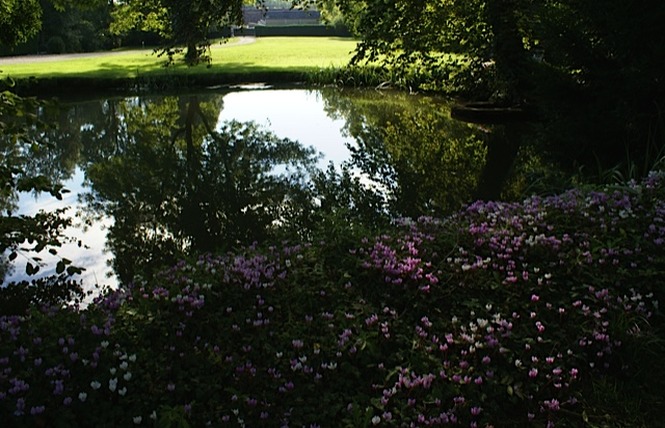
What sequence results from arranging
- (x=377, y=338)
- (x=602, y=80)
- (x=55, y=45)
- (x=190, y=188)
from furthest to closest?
(x=55, y=45) < (x=190, y=188) < (x=602, y=80) < (x=377, y=338)

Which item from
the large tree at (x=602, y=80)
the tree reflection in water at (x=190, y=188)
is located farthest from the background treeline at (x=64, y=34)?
the large tree at (x=602, y=80)

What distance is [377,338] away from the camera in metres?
3.62

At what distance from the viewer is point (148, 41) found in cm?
4112

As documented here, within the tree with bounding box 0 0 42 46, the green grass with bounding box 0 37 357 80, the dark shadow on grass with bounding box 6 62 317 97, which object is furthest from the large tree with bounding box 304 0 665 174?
the dark shadow on grass with bounding box 6 62 317 97

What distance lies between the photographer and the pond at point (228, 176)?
22.1 ft

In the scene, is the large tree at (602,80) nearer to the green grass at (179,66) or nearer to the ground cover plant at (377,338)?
the ground cover plant at (377,338)

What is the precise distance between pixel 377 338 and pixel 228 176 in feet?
21.3

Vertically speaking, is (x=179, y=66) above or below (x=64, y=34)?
below

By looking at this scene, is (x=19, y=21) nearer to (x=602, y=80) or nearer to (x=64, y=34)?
(x=602, y=80)

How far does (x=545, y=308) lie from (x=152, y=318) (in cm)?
243

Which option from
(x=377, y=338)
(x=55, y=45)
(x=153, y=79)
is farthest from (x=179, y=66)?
(x=377, y=338)

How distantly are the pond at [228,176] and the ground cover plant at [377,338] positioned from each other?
1.09 metres

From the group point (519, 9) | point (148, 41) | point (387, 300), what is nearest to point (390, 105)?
point (519, 9)

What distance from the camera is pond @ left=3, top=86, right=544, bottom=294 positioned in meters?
6.73
